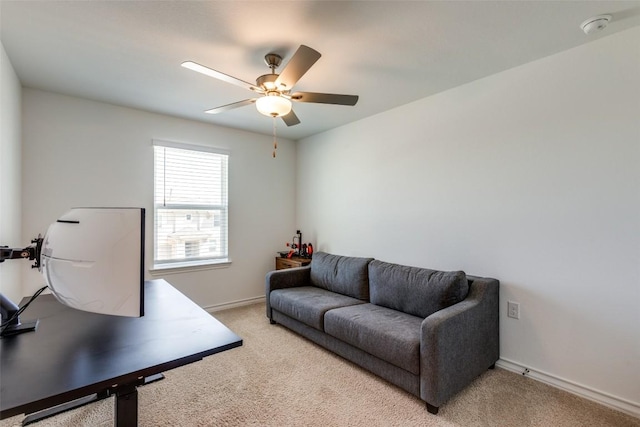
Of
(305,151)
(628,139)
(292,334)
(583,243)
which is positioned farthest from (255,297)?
(628,139)

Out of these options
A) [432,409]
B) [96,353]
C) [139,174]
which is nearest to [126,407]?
[96,353]

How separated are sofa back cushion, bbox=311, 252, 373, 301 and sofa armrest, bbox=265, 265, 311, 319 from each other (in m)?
0.10

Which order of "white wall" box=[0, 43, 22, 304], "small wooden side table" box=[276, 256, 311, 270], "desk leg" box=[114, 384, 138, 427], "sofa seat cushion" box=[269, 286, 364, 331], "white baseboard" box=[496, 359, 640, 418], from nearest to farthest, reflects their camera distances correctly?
1. "desk leg" box=[114, 384, 138, 427]
2. "white baseboard" box=[496, 359, 640, 418]
3. "white wall" box=[0, 43, 22, 304]
4. "sofa seat cushion" box=[269, 286, 364, 331]
5. "small wooden side table" box=[276, 256, 311, 270]

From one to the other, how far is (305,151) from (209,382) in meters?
3.39

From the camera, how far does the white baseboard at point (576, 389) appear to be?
1969mm

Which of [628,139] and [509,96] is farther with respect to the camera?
[509,96]

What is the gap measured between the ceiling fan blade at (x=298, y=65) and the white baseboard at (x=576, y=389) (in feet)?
9.29

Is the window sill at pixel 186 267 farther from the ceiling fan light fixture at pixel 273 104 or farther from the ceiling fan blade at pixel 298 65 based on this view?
the ceiling fan blade at pixel 298 65

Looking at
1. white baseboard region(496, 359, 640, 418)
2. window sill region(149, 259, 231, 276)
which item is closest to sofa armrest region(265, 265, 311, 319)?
window sill region(149, 259, 231, 276)

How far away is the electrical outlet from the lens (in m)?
2.47

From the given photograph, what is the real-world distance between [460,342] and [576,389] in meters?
0.94

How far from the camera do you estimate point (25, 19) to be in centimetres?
186

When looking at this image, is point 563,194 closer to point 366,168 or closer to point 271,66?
point 366,168

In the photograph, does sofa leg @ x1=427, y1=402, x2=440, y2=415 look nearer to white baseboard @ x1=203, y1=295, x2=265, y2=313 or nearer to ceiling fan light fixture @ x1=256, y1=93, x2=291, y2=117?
ceiling fan light fixture @ x1=256, y1=93, x2=291, y2=117
